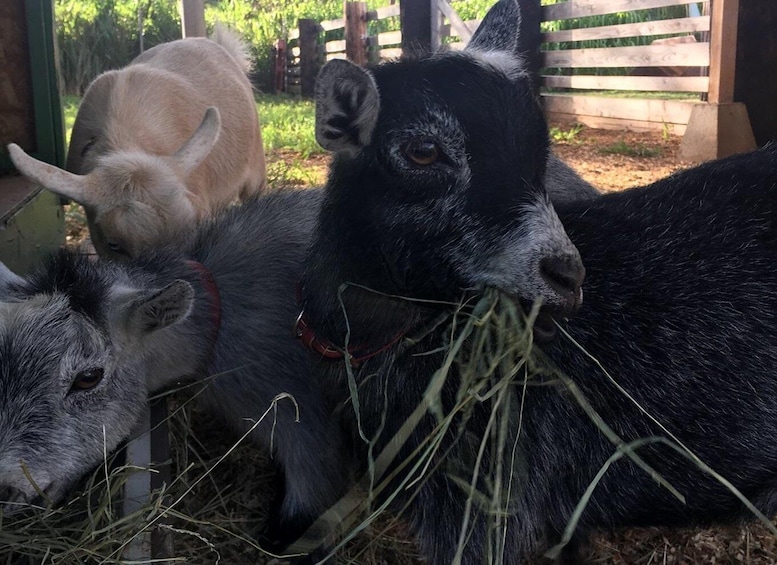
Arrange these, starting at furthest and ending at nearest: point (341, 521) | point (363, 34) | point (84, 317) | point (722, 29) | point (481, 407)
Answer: point (363, 34) < point (722, 29) < point (341, 521) < point (84, 317) < point (481, 407)

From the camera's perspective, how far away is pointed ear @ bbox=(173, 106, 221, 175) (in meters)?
3.88

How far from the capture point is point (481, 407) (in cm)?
220

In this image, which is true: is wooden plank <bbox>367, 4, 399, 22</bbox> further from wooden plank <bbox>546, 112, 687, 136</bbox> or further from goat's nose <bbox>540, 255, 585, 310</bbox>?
goat's nose <bbox>540, 255, 585, 310</bbox>

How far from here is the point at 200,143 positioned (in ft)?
12.9

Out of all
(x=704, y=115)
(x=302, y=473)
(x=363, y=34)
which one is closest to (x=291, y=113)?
(x=363, y=34)

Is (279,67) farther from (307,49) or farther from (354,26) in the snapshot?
(354,26)

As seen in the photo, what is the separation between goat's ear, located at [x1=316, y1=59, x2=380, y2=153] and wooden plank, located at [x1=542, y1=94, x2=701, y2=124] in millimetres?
6026

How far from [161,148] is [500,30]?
8.56 ft

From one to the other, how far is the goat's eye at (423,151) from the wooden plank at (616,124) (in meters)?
6.54

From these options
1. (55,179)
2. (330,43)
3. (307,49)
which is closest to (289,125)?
(330,43)

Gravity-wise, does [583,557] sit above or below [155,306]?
below

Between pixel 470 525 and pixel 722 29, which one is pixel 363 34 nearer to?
pixel 722 29

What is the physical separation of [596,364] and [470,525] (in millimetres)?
573

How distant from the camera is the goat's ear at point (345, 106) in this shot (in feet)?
6.73
